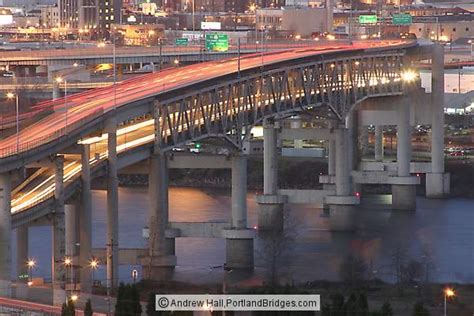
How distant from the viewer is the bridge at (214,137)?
37.2 metres

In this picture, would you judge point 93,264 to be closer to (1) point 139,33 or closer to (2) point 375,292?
(2) point 375,292

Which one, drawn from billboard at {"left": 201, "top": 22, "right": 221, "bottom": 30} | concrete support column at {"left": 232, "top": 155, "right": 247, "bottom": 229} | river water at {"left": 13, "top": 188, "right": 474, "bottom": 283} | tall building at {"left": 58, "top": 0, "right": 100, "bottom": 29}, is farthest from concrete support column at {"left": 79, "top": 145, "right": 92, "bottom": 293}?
tall building at {"left": 58, "top": 0, "right": 100, "bottom": 29}

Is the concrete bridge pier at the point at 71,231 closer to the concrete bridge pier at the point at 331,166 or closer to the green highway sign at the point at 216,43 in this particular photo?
the concrete bridge pier at the point at 331,166

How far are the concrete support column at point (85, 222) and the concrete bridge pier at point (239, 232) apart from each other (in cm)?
552

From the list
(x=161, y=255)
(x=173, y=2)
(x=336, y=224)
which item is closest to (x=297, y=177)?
(x=336, y=224)

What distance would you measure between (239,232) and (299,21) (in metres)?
54.0

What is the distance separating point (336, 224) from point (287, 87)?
321 cm

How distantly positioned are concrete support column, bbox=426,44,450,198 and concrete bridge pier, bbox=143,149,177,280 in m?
17.4

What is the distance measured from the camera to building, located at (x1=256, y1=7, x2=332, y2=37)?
319ft

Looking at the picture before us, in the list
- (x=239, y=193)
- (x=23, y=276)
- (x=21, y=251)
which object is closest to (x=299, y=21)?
(x=239, y=193)

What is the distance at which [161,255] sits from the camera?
42312 mm

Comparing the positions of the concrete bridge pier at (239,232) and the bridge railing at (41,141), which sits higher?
the bridge railing at (41,141)

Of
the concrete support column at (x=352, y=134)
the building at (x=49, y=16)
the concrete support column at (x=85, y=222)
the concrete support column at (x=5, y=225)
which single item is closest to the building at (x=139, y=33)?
the building at (x=49, y=16)

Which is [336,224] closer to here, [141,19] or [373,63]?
[373,63]
